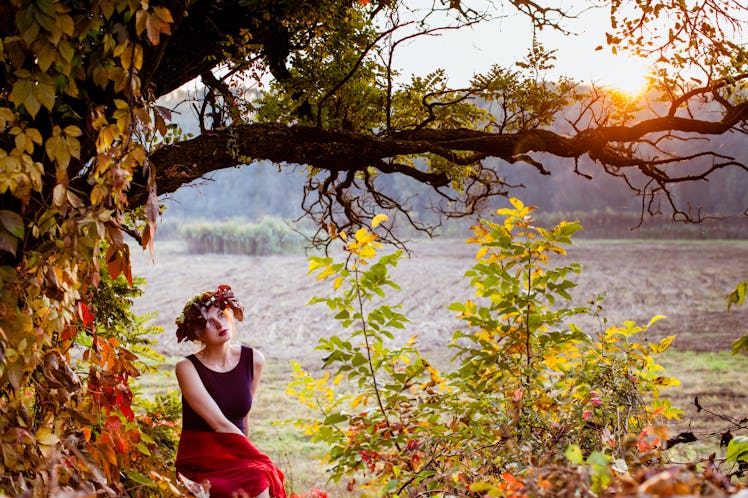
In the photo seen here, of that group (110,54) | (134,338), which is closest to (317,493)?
(134,338)

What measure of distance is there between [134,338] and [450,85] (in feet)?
12.2

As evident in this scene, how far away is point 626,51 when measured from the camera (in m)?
6.02

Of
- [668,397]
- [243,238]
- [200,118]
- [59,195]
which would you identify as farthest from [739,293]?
[243,238]

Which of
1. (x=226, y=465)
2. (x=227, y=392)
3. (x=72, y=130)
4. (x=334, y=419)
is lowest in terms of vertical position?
(x=226, y=465)

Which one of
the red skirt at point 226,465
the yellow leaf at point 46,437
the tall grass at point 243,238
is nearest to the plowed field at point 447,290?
the tall grass at point 243,238

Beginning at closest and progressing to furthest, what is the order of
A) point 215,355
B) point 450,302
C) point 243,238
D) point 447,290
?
point 215,355 → point 450,302 → point 447,290 → point 243,238

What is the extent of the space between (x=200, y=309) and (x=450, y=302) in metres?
22.9

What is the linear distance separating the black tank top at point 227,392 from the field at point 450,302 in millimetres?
8045

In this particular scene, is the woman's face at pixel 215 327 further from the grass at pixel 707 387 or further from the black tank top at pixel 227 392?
the grass at pixel 707 387

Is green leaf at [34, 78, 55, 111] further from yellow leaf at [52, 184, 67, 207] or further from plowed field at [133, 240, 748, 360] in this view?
plowed field at [133, 240, 748, 360]

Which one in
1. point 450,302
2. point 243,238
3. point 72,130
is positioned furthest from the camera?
point 243,238

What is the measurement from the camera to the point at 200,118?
21.6 ft

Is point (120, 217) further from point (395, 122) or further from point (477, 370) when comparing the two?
point (395, 122)

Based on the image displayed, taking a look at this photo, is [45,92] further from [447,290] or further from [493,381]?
[447,290]
